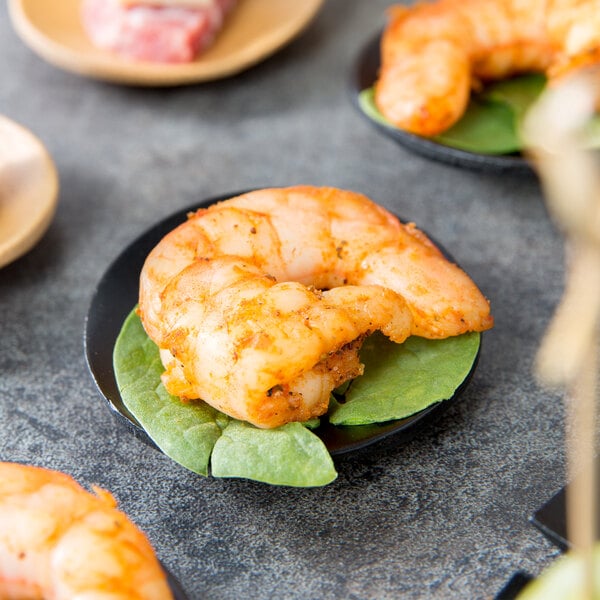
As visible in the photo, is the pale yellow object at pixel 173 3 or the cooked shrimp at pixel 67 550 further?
the pale yellow object at pixel 173 3

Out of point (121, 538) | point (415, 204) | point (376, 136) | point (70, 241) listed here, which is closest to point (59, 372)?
point (70, 241)

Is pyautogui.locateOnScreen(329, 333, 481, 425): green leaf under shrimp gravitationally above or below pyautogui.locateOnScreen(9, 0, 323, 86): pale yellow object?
above

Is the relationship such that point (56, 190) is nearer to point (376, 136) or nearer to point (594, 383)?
point (376, 136)

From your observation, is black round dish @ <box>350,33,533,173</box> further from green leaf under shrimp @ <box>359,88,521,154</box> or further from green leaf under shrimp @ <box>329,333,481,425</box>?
green leaf under shrimp @ <box>329,333,481,425</box>

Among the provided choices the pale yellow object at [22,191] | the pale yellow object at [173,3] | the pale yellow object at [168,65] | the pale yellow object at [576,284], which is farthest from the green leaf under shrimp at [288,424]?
the pale yellow object at [173,3]

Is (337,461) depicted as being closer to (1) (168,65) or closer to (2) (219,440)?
(2) (219,440)

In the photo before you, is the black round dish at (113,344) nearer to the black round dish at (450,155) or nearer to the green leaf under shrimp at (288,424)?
the green leaf under shrimp at (288,424)

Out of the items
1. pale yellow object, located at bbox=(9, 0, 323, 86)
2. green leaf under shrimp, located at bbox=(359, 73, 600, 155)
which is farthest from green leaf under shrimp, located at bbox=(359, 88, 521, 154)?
pale yellow object, located at bbox=(9, 0, 323, 86)
